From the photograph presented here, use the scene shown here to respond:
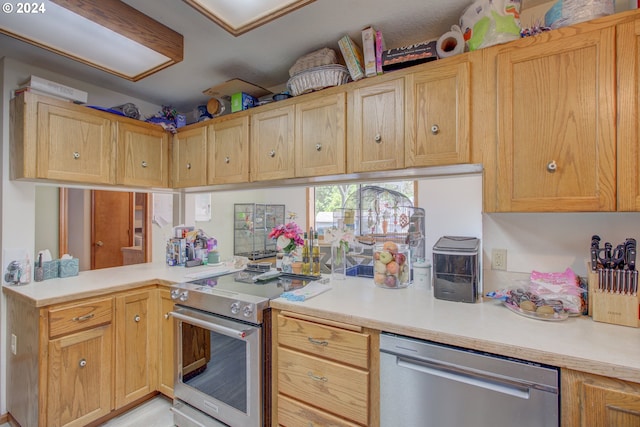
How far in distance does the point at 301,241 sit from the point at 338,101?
3.40ft

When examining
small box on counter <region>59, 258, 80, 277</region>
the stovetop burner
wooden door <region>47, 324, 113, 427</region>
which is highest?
small box on counter <region>59, 258, 80, 277</region>

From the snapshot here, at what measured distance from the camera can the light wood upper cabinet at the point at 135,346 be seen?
1.95 meters

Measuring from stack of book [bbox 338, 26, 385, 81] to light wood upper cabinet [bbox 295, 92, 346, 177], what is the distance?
16 cm

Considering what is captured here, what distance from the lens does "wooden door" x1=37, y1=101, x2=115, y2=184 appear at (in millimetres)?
1904

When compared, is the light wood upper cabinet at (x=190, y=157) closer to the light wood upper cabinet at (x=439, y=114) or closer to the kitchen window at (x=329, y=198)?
the kitchen window at (x=329, y=198)

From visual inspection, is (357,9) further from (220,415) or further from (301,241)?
(220,415)

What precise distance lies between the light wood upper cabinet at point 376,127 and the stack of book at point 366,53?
91 mm

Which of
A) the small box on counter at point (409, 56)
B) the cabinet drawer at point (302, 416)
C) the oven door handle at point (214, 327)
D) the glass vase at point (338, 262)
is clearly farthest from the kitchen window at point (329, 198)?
the cabinet drawer at point (302, 416)

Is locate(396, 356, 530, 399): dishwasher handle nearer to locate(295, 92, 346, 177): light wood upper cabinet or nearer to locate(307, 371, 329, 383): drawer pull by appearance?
locate(307, 371, 329, 383): drawer pull

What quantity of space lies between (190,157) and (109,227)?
8.33ft

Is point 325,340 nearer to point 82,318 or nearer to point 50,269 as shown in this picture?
point 82,318

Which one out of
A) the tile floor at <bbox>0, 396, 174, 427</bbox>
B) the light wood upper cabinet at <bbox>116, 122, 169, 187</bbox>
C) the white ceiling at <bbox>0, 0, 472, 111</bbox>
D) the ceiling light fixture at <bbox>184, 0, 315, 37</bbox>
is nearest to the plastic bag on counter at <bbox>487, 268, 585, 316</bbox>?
the white ceiling at <bbox>0, 0, 472, 111</bbox>

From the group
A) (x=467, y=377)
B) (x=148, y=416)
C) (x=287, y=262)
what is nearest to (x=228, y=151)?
(x=287, y=262)

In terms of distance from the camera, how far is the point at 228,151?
7.50 ft
